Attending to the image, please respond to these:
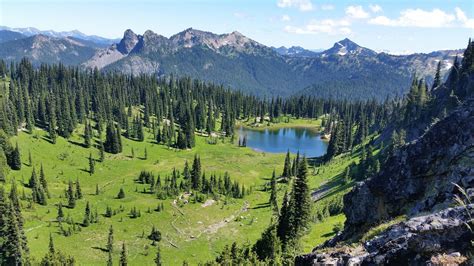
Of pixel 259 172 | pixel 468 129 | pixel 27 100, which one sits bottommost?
pixel 259 172

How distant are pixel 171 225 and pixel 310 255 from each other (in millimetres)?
80358

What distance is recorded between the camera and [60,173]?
138750mm

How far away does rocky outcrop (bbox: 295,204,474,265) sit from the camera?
1694 centimetres

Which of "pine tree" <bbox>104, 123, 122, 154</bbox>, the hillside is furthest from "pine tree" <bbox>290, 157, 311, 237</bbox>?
"pine tree" <bbox>104, 123, 122, 154</bbox>

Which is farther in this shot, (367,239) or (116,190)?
(116,190)

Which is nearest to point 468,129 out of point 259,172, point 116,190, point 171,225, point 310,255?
point 310,255

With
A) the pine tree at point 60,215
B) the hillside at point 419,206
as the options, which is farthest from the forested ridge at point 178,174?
the hillside at point 419,206

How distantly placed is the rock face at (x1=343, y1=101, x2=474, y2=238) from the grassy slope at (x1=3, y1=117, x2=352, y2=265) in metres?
34.5

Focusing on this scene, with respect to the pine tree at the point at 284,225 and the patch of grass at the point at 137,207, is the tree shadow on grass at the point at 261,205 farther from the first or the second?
the pine tree at the point at 284,225

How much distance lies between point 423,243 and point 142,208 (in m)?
101

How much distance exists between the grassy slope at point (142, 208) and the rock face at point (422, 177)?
34504 millimetres

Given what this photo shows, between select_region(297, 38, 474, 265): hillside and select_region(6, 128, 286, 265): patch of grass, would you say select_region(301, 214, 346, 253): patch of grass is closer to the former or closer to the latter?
select_region(6, 128, 286, 265): patch of grass

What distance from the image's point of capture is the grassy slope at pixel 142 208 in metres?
86.1

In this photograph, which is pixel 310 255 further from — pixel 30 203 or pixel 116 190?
pixel 116 190
